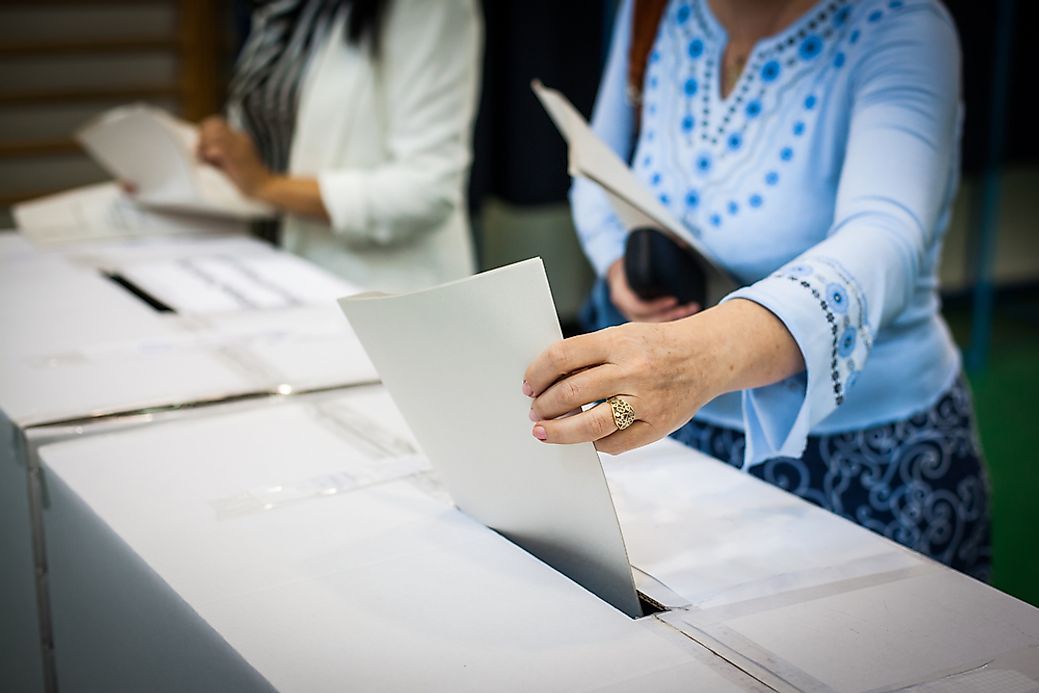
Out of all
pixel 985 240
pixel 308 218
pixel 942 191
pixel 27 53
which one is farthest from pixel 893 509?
pixel 27 53

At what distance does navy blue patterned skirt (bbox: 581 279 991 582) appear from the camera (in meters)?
1.30

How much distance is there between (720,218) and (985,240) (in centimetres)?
285

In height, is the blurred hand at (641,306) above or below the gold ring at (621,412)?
below

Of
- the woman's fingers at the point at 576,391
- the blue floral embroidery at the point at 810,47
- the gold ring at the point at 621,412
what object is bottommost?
the gold ring at the point at 621,412

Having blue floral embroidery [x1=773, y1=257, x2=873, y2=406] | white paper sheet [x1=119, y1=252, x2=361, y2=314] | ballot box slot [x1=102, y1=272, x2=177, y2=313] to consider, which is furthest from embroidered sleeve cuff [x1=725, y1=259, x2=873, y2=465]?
ballot box slot [x1=102, y1=272, x2=177, y2=313]

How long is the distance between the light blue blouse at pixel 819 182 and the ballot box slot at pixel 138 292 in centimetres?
59

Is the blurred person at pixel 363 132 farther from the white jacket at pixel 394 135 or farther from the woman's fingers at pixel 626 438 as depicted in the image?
the woman's fingers at pixel 626 438

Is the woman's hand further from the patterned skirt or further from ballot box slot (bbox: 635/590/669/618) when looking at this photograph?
the patterned skirt

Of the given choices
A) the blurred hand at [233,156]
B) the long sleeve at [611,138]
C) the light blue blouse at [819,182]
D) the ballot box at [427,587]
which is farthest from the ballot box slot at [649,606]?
the blurred hand at [233,156]

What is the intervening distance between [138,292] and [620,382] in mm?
1146

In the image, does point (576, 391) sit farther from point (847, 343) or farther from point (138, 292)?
point (138, 292)

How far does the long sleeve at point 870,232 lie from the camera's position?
1018mm

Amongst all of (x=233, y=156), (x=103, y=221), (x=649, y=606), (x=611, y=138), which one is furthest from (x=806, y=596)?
(x=103, y=221)

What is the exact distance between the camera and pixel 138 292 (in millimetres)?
1816
